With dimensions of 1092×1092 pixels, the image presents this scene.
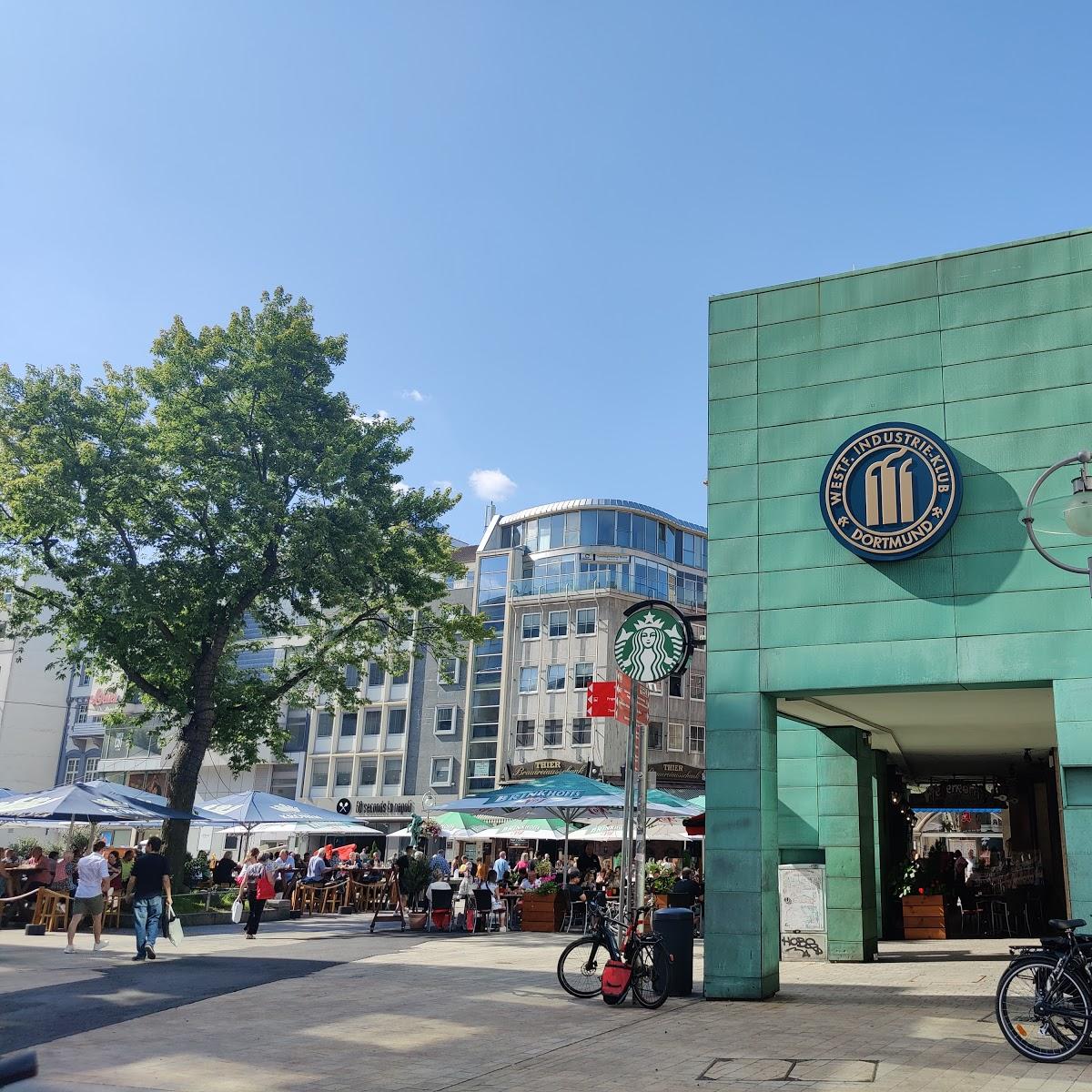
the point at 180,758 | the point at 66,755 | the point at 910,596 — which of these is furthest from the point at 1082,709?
the point at 66,755

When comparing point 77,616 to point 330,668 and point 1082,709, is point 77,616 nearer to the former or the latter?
point 330,668

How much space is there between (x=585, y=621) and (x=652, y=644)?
43.0 meters

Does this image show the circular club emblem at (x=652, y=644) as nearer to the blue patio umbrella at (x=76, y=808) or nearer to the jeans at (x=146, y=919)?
the jeans at (x=146, y=919)

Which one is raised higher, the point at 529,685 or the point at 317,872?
the point at 529,685

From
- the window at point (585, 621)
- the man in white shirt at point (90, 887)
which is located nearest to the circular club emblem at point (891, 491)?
the man in white shirt at point (90, 887)

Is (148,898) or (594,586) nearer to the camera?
(148,898)

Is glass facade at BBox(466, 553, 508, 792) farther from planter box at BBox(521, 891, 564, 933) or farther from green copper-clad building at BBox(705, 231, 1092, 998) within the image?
green copper-clad building at BBox(705, 231, 1092, 998)

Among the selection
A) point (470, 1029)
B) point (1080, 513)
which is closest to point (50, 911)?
point (470, 1029)

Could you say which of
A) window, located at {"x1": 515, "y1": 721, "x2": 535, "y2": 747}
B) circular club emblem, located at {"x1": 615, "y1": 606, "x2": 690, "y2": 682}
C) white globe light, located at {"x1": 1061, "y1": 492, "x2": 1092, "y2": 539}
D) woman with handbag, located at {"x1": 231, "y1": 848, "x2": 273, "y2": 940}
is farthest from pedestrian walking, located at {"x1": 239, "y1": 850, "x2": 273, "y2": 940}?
window, located at {"x1": 515, "y1": 721, "x2": 535, "y2": 747}

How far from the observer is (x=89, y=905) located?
1647 cm

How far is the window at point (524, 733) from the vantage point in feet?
184

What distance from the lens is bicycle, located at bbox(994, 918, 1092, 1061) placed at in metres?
8.25

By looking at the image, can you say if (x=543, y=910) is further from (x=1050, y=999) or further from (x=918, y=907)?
(x=1050, y=999)

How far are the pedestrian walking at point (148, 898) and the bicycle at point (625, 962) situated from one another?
20.7ft
